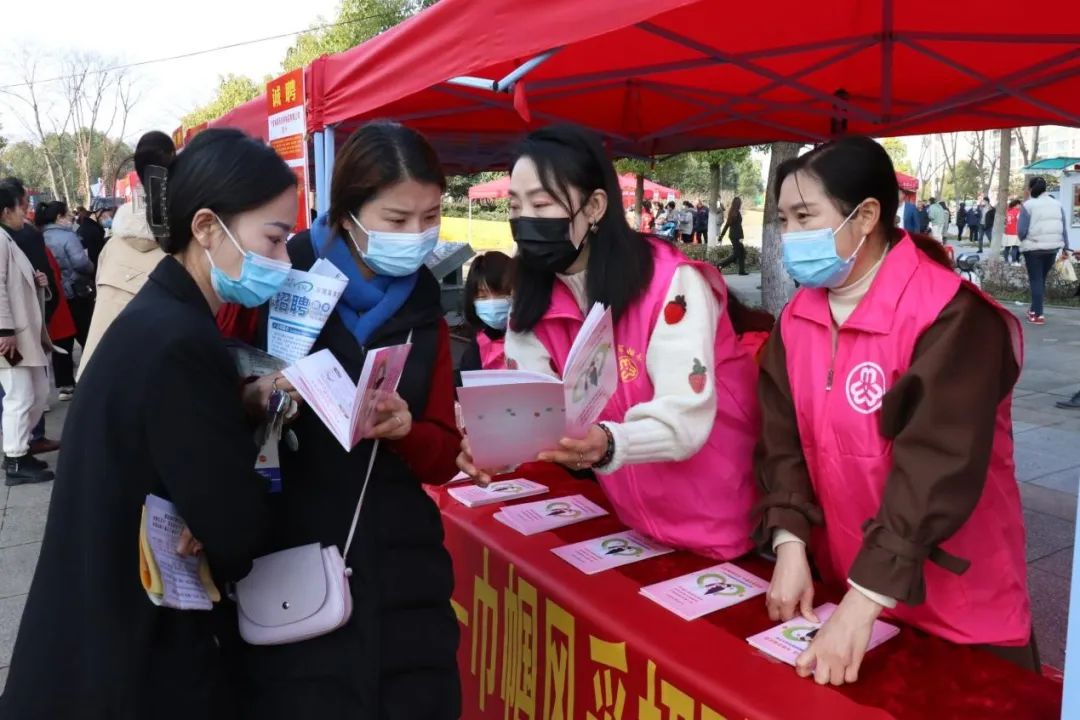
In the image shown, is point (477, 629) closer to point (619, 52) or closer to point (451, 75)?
point (451, 75)

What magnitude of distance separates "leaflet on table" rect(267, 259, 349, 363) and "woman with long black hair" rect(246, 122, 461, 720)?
4 cm

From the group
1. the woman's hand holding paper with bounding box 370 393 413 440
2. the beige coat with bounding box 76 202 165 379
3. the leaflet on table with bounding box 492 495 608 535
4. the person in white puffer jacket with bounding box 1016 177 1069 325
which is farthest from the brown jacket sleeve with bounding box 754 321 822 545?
the person in white puffer jacket with bounding box 1016 177 1069 325

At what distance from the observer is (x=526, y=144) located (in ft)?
5.96

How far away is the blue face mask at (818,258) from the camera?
5.07 ft

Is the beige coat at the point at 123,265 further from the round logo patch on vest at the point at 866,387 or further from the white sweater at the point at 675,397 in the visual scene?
the round logo patch on vest at the point at 866,387

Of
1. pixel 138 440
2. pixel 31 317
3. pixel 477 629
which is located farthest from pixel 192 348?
pixel 31 317

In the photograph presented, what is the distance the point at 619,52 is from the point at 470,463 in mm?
2551

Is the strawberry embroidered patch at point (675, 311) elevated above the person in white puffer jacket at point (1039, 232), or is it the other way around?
the person in white puffer jacket at point (1039, 232)

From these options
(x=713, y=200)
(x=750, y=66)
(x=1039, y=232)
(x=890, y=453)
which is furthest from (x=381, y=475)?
(x=713, y=200)

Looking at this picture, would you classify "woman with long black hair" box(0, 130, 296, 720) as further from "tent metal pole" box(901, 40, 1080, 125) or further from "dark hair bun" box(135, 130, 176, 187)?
"tent metal pole" box(901, 40, 1080, 125)

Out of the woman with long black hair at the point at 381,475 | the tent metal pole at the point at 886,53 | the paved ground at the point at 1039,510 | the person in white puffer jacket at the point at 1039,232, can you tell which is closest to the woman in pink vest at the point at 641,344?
the woman with long black hair at the point at 381,475

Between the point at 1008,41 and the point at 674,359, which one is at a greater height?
the point at 1008,41

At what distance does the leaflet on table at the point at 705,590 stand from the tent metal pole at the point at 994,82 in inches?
92.0

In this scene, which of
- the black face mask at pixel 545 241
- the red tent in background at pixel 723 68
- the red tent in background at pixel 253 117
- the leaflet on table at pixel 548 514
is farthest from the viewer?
the red tent in background at pixel 253 117
